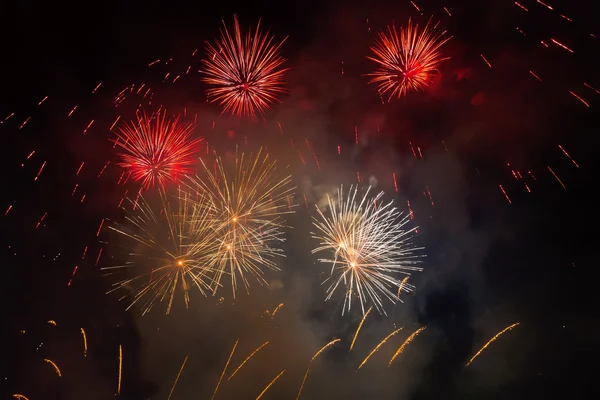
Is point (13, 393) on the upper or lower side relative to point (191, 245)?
lower

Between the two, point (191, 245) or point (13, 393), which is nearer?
point (191, 245)

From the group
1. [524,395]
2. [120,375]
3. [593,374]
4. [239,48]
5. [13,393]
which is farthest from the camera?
[524,395]

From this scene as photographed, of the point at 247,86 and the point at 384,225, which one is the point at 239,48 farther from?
the point at 384,225

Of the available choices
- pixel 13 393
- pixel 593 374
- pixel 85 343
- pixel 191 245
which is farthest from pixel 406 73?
pixel 593 374

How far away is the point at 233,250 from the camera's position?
409 inches

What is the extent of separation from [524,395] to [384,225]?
18.6 m

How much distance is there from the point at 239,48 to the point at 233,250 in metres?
5.09

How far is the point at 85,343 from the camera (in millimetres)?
15906

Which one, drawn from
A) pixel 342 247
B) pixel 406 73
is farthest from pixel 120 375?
pixel 406 73

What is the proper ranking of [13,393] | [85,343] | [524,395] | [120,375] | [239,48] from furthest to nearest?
[524,395] → [120,375] → [85,343] → [13,393] → [239,48]

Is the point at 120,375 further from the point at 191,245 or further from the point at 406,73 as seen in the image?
the point at 406,73

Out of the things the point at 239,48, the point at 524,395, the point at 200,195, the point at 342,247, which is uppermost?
the point at 239,48

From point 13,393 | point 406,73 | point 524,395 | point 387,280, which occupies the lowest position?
point 524,395

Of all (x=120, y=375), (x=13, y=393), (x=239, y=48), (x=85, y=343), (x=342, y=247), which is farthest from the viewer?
(x=120, y=375)
